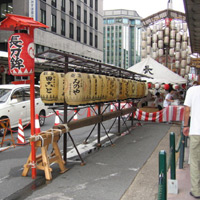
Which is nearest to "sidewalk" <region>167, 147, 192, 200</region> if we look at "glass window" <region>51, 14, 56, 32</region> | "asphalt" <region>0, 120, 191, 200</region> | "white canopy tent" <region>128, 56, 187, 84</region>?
"asphalt" <region>0, 120, 191, 200</region>

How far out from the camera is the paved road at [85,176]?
482 cm

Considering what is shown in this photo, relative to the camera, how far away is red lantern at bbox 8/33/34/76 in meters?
5.40

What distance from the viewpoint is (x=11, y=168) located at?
6.45 m

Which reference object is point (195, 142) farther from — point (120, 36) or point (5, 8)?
point (120, 36)

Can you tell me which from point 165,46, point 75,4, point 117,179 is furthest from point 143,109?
point 75,4

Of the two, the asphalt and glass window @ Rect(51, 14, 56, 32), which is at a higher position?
glass window @ Rect(51, 14, 56, 32)

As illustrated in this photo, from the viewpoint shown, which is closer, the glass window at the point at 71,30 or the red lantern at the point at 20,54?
the red lantern at the point at 20,54

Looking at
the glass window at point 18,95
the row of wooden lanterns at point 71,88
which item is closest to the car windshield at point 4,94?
the glass window at point 18,95

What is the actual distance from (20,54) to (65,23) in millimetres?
34567

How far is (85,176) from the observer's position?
578 cm

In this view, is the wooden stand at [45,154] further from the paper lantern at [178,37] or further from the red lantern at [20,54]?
the paper lantern at [178,37]

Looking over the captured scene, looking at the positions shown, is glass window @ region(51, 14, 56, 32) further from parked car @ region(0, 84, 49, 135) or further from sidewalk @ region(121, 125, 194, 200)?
sidewalk @ region(121, 125, 194, 200)

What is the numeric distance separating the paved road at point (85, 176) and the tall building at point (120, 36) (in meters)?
130

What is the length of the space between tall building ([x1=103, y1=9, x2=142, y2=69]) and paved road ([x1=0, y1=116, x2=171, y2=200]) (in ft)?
428
